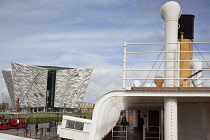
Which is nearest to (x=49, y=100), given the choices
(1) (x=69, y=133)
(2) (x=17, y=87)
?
(2) (x=17, y=87)

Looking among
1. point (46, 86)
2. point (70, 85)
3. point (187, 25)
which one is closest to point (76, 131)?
point (187, 25)

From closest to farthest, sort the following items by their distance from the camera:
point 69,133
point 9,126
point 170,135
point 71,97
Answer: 1. point 170,135
2. point 69,133
3. point 9,126
4. point 71,97

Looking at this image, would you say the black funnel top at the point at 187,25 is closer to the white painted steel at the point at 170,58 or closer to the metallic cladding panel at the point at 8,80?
the white painted steel at the point at 170,58

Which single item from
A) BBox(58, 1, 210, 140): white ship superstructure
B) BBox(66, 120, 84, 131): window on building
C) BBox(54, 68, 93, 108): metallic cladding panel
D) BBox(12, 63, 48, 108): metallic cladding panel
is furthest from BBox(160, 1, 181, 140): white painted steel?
BBox(54, 68, 93, 108): metallic cladding panel

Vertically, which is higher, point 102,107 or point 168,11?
point 168,11

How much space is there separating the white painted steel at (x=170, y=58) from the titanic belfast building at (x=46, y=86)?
314ft

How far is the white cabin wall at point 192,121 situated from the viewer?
7.97 m

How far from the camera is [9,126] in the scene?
2919 cm

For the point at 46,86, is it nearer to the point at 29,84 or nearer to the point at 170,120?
the point at 29,84

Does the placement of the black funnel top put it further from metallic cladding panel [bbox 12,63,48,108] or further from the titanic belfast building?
the titanic belfast building

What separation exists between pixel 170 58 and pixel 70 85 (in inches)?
4002

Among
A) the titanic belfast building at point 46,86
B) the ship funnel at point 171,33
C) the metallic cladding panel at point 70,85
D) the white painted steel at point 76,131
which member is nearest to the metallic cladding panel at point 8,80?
the titanic belfast building at point 46,86

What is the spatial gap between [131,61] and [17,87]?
321 feet

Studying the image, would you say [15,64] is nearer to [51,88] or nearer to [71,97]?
[51,88]
